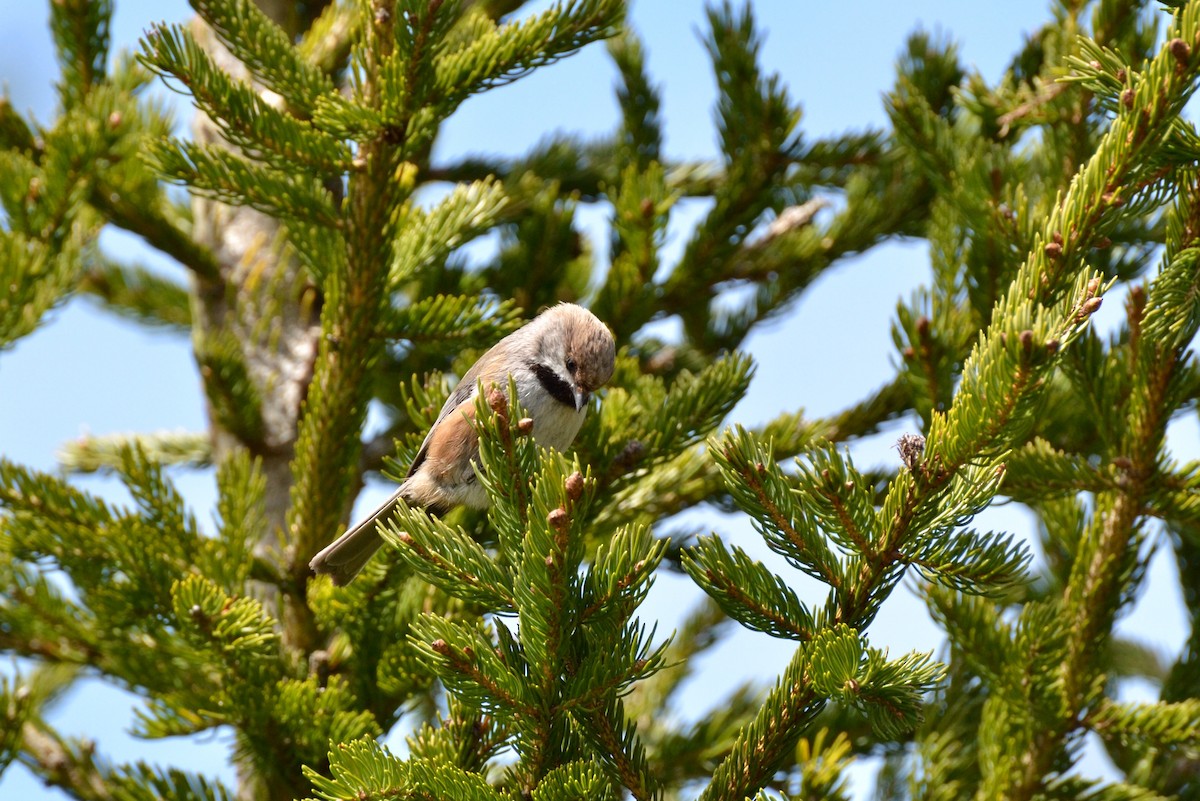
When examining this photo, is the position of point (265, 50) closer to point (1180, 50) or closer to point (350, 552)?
point (350, 552)

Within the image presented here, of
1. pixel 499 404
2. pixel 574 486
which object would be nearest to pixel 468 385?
pixel 499 404

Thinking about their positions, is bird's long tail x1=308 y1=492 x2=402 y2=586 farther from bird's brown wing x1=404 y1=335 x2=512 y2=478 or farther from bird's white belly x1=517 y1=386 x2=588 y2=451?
bird's white belly x1=517 y1=386 x2=588 y2=451

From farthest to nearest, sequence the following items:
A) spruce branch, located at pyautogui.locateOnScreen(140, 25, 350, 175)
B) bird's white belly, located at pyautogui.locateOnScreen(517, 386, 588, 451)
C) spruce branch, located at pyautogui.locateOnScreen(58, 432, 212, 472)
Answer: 1. spruce branch, located at pyautogui.locateOnScreen(58, 432, 212, 472)
2. bird's white belly, located at pyautogui.locateOnScreen(517, 386, 588, 451)
3. spruce branch, located at pyautogui.locateOnScreen(140, 25, 350, 175)

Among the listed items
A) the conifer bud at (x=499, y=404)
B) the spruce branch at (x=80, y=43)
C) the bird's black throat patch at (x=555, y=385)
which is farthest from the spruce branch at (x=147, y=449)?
the conifer bud at (x=499, y=404)

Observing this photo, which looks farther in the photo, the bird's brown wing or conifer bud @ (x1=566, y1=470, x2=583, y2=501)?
the bird's brown wing

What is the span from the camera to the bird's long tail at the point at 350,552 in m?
2.99

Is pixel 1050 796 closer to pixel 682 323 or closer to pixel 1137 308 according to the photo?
pixel 1137 308

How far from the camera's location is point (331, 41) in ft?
13.5

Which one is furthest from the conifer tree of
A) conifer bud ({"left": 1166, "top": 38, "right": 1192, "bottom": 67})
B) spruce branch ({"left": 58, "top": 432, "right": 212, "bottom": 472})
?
spruce branch ({"left": 58, "top": 432, "right": 212, "bottom": 472})

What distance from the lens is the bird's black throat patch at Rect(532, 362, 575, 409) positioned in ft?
11.4

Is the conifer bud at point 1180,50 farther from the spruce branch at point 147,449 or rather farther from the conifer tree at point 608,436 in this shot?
the spruce branch at point 147,449

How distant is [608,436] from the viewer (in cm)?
311

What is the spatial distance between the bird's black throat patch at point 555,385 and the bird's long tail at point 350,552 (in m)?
0.62

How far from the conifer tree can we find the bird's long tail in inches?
3.8
